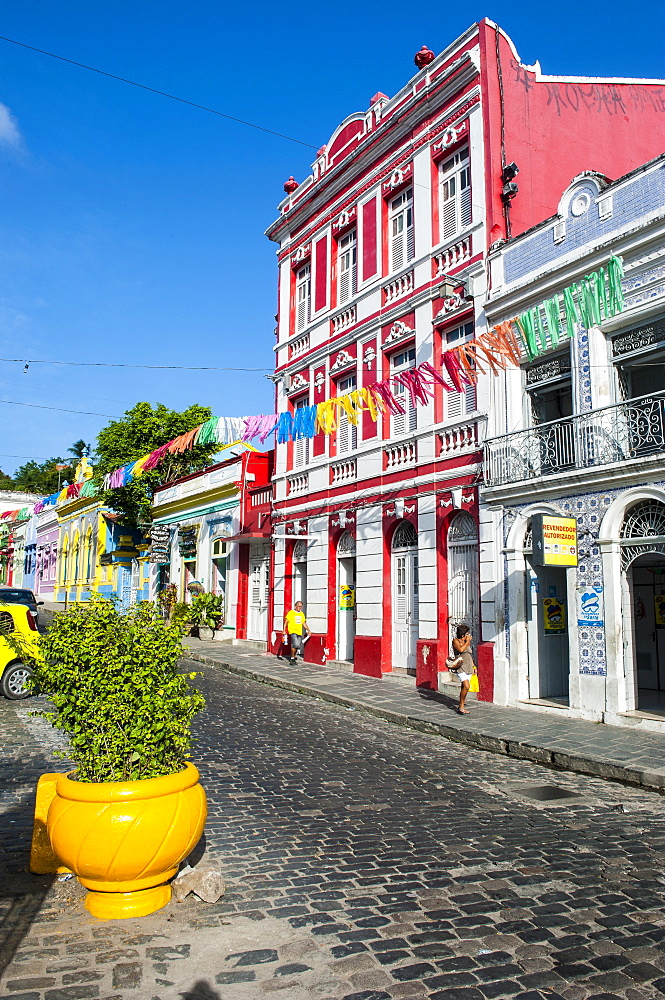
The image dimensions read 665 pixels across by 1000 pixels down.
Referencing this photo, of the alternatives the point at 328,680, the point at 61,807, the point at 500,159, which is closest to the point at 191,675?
the point at 61,807

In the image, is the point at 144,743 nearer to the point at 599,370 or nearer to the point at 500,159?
the point at 599,370

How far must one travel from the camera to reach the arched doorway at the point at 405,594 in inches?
634

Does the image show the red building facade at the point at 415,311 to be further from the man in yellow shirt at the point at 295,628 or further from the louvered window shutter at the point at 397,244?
the man in yellow shirt at the point at 295,628

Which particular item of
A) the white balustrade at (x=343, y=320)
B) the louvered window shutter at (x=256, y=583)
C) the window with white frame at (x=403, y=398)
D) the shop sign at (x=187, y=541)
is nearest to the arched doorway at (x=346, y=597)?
the window with white frame at (x=403, y=398)

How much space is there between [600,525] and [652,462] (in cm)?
132

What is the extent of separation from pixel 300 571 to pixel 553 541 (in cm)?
1061

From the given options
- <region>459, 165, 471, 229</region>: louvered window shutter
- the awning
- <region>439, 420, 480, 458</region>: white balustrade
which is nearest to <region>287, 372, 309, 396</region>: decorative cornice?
the awning

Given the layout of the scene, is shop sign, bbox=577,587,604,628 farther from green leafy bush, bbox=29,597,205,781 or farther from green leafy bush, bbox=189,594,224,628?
green leafy bush, bbox=189,594,224,628

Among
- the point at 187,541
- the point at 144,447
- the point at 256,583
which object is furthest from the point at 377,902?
the point at 144,447

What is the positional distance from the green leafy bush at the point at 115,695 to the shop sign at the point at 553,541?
24.0 ft

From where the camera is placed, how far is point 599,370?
11922mm

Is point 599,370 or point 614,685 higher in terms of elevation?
point 599,370

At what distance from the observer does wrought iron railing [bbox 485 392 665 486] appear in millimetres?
10867

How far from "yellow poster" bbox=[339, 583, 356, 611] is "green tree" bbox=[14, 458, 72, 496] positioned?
5650 centimetres
